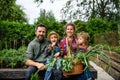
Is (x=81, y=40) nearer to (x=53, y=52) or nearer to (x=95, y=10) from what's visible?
(x=53, y=52)

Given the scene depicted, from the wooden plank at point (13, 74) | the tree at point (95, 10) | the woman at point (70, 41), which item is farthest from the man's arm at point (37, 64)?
the tree at point (95, 10)

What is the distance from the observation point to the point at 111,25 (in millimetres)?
19766

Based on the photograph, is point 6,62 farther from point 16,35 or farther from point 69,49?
point 16,35

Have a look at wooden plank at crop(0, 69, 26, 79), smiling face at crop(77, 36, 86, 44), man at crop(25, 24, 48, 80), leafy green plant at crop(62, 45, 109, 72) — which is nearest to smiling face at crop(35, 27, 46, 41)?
man at crop(25, 24, 48, 80)

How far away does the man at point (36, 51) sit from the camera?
18.4 ft

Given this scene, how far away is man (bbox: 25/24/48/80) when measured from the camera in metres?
5.59

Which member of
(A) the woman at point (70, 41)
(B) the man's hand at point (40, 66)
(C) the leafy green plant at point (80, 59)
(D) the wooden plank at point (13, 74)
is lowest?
(D) the wooden plank at point (13, 74)

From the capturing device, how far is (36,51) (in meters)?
5.82

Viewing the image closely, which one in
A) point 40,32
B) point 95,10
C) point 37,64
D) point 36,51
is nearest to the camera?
point 37,64

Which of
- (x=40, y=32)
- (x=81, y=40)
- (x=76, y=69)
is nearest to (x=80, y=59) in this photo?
(x=76, y=69)

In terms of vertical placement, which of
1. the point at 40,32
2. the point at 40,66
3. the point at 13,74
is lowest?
the point at 13,74

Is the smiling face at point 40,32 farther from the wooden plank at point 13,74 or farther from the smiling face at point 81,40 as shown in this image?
the wooden plank at point 13,74

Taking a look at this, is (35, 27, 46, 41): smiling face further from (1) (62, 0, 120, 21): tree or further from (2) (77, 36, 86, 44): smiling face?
(1) (62, 0, 120, 21): tree

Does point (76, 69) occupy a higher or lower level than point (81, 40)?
lower
